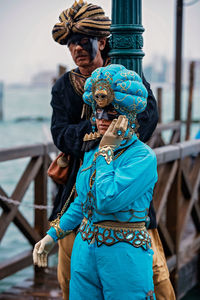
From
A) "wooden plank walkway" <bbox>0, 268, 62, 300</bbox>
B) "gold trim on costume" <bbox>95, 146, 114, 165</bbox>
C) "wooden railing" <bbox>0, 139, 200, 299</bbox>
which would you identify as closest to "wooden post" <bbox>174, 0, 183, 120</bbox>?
"wooden railing" <bbox>0, 139, 200, 299</bbox>

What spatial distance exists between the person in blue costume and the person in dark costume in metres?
0.43

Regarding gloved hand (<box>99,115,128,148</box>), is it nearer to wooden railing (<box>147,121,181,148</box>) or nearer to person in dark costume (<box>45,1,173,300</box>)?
person in dark costume (<box>45,1,173,300</box>)

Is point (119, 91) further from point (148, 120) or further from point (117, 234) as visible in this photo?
point (117, 234)

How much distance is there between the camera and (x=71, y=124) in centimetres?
296

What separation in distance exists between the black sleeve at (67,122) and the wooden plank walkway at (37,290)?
220cm

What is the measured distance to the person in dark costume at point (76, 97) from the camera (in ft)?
9.28

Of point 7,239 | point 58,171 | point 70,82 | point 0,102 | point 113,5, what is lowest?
point 0,102

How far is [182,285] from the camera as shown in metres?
5.84

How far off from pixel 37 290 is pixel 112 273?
9.05ft

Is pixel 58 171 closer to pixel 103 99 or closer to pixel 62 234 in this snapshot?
pixel 62 234

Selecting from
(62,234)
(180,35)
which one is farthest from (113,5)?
(180,35)

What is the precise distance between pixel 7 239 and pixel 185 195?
674cm

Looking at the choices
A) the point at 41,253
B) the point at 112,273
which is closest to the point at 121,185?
the point at 112,273

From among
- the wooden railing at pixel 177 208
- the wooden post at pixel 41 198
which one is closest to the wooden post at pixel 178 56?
the wooden railing at pixel 177 208
